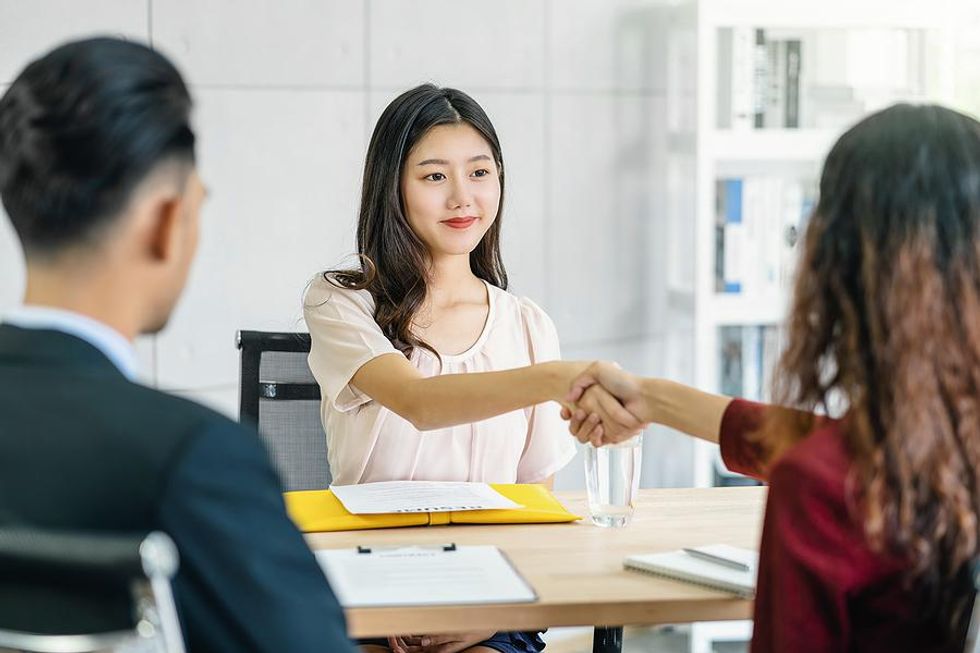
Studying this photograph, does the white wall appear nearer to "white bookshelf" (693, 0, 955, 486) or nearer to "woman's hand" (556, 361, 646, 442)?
"white bookshelf" (693, 0, 955, 486)

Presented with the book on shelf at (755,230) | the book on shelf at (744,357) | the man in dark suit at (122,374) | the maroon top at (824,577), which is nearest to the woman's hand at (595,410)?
the maroon top at (824,577)

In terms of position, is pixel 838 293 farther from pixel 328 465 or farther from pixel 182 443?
pixel 328 465

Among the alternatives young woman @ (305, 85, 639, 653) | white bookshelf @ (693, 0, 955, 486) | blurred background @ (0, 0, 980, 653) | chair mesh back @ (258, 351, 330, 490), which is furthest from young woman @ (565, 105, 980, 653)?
white bookshelf @ (693, 0, 955, 486)

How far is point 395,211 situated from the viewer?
2615 millimetres

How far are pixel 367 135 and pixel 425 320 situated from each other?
1.20 meters

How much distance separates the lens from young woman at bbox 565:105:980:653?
1299mm

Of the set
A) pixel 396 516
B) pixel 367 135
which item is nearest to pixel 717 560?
pixel 396 516

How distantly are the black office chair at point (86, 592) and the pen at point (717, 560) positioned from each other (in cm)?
92

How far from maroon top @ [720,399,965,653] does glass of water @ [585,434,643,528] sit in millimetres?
712

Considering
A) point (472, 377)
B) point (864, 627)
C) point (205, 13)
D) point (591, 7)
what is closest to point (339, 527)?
point (472, 377)

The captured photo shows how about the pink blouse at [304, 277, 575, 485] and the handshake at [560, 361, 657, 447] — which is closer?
the handshake at [560, 361, 657, 447]

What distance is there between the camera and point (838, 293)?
1.37 meters

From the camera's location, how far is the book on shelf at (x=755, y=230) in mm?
3986

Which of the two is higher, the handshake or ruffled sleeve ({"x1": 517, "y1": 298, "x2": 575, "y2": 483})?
the handshake
